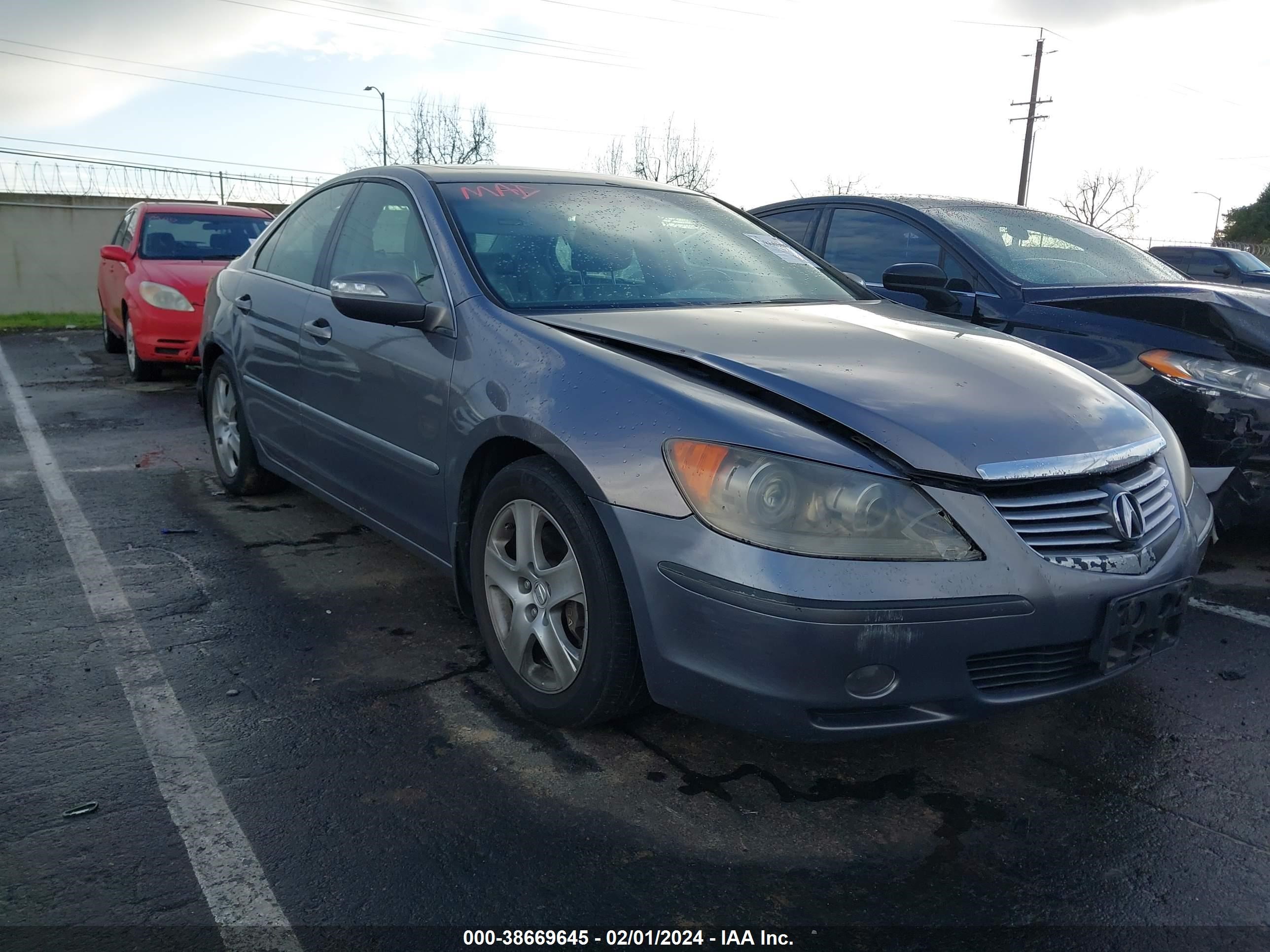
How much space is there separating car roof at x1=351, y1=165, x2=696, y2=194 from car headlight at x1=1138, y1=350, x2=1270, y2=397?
216 cm

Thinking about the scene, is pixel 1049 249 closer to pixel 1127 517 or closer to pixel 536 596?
pixel 1127 517

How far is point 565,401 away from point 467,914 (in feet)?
4.12

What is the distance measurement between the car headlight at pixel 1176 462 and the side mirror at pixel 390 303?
83.9 inches

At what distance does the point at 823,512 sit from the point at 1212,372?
2749 mm

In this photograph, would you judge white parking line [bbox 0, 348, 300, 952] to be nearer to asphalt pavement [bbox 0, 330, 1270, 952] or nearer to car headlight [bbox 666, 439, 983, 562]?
asphalt pavement [bbox 0, 330, 1270, 952]

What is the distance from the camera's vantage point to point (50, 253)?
1842 centimetres

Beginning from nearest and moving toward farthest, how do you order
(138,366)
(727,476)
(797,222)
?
(727,476), (797,222), (138,366)

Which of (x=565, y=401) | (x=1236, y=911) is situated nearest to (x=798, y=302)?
(x=565, y=401)

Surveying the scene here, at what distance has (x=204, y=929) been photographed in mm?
2074

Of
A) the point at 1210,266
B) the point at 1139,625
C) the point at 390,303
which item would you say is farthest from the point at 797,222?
the point at 1210,266

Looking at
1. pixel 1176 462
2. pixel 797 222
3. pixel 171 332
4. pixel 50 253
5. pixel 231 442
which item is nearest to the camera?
pixel 1176 462

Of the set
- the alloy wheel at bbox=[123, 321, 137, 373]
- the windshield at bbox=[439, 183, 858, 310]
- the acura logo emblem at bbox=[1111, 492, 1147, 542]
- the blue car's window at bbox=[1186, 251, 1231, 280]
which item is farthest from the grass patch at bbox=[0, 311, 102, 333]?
the blue car's window at bbox=[1186, 251, 1231, 280]

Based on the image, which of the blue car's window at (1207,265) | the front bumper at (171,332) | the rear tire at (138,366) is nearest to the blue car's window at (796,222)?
the front bumper at (171,332)

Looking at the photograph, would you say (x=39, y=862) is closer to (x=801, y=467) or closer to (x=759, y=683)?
(x=759, y=683)
